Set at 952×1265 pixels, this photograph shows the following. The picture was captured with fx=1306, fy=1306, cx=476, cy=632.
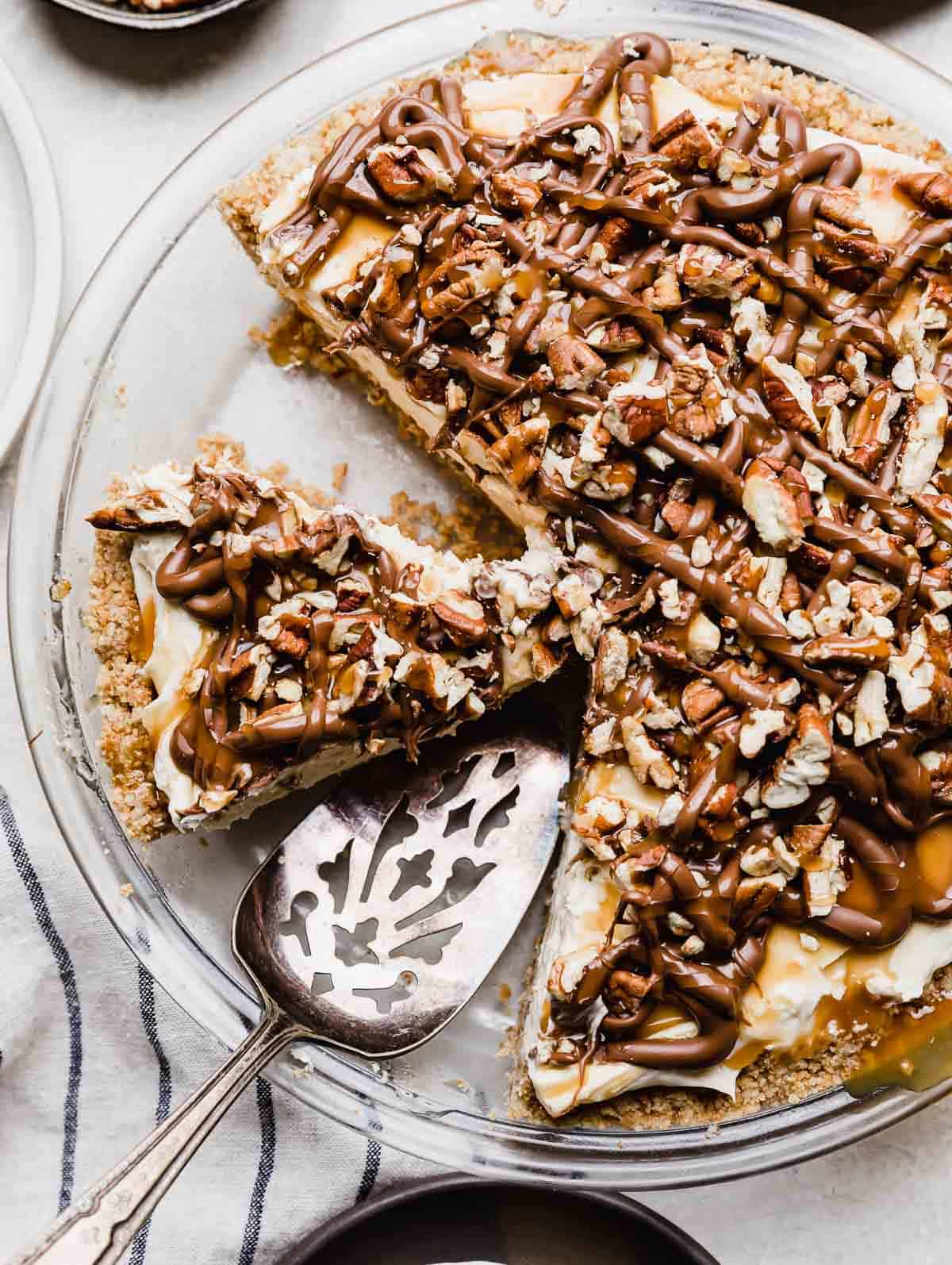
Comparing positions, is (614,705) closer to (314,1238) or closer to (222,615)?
(222,615)

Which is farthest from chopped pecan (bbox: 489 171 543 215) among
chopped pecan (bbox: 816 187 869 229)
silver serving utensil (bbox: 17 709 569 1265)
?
silver serving utensil (bbox: 17 709 569 1265)

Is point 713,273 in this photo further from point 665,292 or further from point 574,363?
point 574,363

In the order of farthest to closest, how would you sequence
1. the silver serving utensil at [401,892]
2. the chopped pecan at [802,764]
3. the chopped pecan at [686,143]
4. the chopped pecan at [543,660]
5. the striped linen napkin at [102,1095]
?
the striped linen napkin at [102,1095], the silver serving utensil at [401,892], the chopped pecan at [543,660], the chopped pecan at [686,143], the chopped pecan at [802,764]

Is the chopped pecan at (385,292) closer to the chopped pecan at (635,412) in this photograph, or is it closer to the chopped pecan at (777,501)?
the chopped pecan at (635,412)

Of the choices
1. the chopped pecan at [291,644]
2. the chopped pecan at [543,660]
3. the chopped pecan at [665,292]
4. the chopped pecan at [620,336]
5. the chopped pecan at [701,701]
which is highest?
the chopped pecan at [665,292]

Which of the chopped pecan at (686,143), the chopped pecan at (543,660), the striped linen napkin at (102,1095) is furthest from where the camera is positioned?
the striped linen napkin at (102,1095)

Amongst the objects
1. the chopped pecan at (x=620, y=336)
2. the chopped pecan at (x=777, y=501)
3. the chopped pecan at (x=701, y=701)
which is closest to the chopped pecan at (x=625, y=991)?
the chopped pecan at (x=701, y=701)
